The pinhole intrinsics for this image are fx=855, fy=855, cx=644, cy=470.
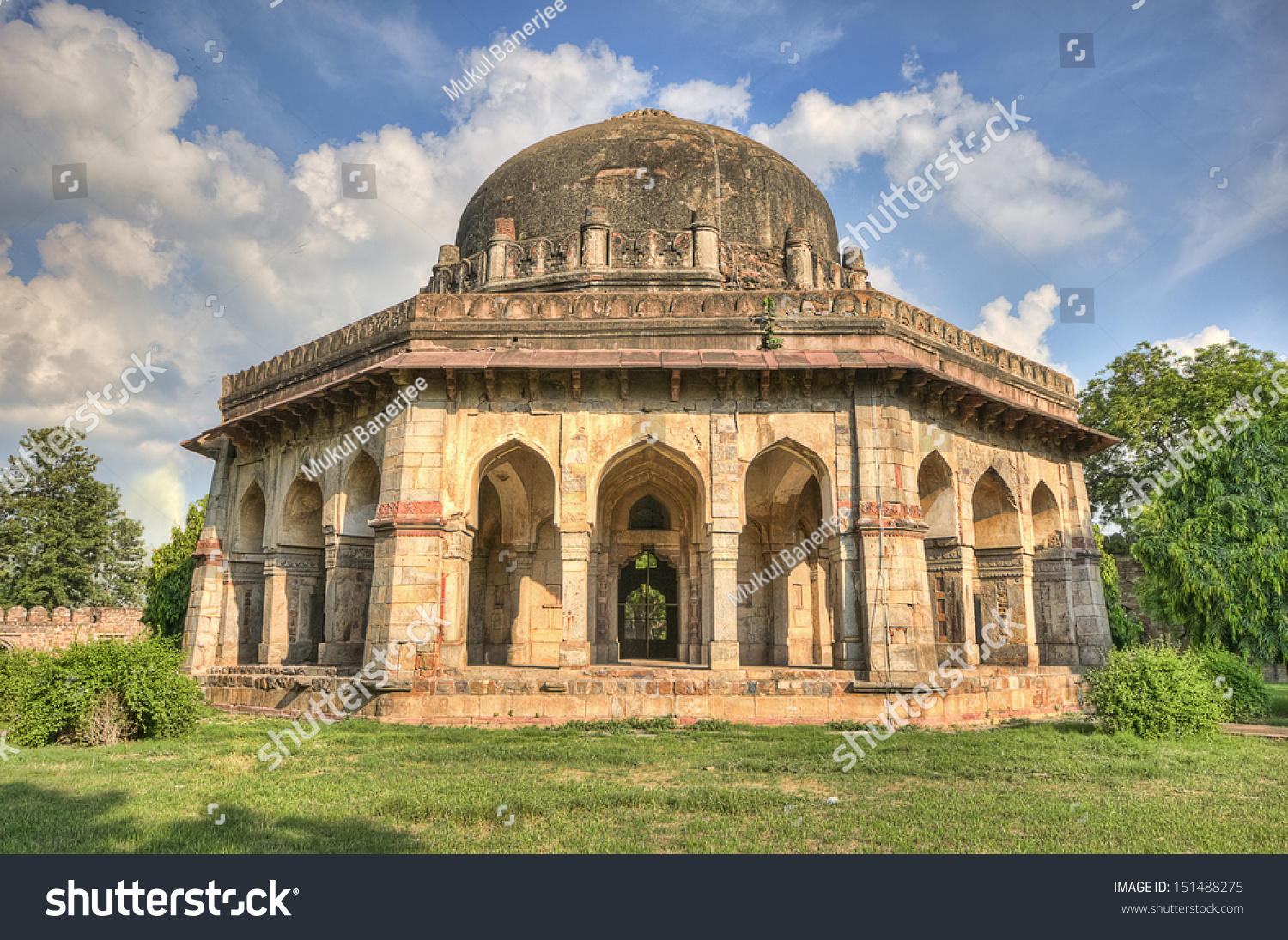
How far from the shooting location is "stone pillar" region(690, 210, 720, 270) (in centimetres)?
1523

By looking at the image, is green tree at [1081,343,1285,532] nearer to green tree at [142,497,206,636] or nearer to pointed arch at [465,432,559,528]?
pointed arch at [465,432,559,528]

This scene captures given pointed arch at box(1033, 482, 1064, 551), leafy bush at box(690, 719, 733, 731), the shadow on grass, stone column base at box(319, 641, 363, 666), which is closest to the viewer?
the shadow on grass

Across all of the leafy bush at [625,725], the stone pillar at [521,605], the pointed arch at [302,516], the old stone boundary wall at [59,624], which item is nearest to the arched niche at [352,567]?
the pointed arch at [302,516]

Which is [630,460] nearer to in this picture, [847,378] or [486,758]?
[847,378]

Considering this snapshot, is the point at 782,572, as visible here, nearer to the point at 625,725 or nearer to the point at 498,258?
the point at 625,725

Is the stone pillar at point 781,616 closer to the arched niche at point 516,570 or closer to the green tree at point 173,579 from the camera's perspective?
the arched niche at point 516,570

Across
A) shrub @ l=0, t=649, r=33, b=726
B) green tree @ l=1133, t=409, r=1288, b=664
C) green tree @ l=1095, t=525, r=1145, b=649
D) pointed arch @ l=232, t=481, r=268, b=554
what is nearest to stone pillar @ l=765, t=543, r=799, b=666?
green tree @ l=1133, t=409, r=1288, b=664

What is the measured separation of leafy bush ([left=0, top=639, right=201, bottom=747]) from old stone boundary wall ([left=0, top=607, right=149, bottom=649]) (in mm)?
18766

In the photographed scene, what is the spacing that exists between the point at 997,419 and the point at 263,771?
41.0ft

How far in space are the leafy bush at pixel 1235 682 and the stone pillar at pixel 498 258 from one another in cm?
1263

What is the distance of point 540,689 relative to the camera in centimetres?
Answer: 1133

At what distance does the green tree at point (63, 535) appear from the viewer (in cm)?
3356

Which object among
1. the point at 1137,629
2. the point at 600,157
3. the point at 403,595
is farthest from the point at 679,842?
the point at 1137,629

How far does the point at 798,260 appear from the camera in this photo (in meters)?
15.9
